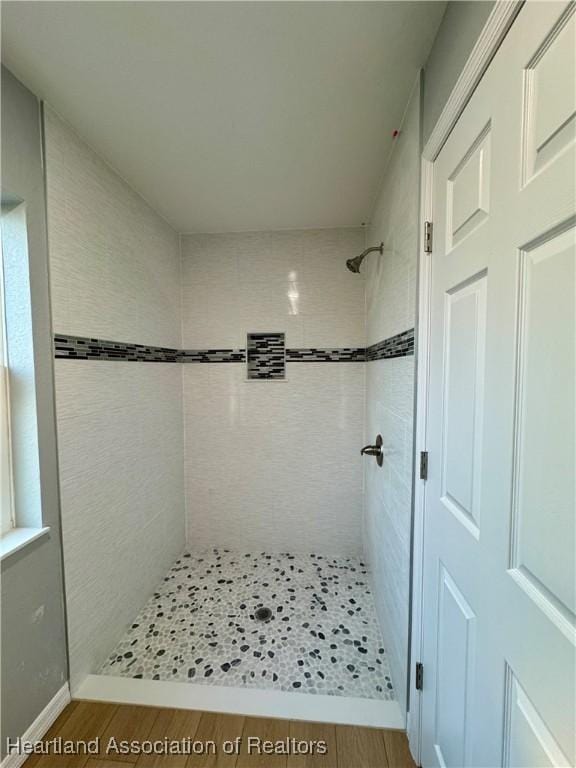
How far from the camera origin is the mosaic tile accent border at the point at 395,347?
3.92 feet

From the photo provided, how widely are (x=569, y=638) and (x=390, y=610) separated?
123 cm

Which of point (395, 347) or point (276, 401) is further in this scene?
point (276, 401)

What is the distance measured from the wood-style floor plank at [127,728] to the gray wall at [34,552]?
0.90ft

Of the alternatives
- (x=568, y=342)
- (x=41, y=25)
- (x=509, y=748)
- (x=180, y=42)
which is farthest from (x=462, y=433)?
(x=41, y=25)

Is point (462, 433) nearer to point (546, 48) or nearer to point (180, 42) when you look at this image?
point (546, 48)

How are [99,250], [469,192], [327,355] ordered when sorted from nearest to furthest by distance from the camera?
[469,192] → [99,250] → [327,355]

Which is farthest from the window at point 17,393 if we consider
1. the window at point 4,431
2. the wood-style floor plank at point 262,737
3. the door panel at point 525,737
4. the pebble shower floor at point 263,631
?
the door panel at point 525,737

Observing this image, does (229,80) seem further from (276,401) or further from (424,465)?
(276,401)

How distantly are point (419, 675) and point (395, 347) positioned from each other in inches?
48.2

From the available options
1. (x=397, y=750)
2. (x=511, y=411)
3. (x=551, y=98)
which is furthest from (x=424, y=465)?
(x=397, y=750)

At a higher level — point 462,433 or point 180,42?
point 180,42

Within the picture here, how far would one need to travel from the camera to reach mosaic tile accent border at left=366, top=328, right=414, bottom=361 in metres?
1.19

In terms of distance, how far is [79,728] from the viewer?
3.99ft

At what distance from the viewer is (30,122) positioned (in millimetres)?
1163
